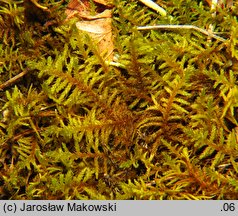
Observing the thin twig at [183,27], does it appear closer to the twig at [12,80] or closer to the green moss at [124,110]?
the green moss at [124,110]

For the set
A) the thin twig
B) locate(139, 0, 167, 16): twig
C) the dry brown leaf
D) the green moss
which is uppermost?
locate(139, 0, 167, 16): twig

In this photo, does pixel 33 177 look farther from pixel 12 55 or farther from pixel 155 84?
pixel 155 84

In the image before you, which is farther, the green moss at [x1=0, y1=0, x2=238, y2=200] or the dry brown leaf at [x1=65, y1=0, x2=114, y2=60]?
the dry brown leaf at [x1=65, y1=0, x2=114, y2=60]

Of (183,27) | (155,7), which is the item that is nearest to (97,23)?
(155,7)

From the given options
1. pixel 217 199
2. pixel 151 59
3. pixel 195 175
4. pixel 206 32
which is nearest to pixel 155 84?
pixel 151 59

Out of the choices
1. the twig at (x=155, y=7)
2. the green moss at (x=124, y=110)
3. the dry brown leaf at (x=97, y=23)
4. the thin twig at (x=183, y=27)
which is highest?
the twig at (x=155, y=7)

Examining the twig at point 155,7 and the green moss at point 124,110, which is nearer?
the green moss at point 124,110

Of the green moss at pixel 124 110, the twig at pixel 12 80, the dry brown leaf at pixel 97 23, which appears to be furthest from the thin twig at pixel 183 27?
the twig at pixel 12 80

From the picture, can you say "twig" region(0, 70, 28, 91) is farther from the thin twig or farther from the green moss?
the thin twig

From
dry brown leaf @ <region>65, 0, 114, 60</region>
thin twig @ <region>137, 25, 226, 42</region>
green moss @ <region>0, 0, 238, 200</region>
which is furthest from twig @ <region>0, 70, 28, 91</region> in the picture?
thin twig @ <region>137, 25, 226, 42</region>
